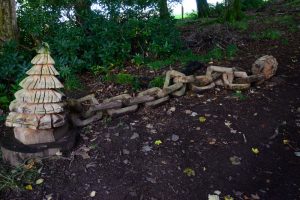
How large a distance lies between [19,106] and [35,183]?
72cm

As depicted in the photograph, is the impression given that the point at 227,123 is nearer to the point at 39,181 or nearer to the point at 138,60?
the point at 39,181

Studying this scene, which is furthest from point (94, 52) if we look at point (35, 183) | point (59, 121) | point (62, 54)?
point (35, 183)

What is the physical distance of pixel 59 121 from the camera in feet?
10.4

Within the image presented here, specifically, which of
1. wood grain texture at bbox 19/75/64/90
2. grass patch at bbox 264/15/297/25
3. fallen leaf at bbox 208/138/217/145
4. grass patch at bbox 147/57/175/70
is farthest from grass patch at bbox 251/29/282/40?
wood grain texture at bbox 19/75/64/90

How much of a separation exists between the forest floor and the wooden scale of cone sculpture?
21cm

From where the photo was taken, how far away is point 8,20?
5090 millimetres

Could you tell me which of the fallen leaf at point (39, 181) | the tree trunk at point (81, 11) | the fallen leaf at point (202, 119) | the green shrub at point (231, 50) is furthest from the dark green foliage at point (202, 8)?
the fallen leaf at point (39, 181)

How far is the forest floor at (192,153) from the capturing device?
2.90 m

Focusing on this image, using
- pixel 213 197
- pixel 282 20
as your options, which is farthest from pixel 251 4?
pixel 213 197

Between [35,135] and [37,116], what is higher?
[37,116]

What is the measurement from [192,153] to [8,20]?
3497mm

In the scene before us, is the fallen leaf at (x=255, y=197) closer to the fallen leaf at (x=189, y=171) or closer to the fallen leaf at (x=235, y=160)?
the fallen leaf at (x=235, y=160)

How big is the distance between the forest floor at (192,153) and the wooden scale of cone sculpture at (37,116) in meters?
0.21

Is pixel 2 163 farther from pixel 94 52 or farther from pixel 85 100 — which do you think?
pixel 94 52
